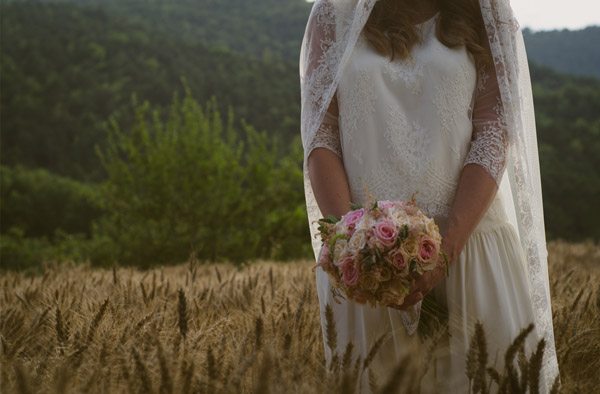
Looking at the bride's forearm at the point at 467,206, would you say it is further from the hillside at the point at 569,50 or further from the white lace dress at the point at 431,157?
the hillside at the point at 569,50

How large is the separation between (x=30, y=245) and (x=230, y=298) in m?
29.7

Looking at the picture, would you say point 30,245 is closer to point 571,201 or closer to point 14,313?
point 571,201

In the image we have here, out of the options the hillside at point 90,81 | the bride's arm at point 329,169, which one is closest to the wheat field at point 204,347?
the bride's arm at point 329,169

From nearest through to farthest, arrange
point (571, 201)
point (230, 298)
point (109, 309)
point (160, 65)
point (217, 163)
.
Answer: point (109, 309) → point (230, 298) → point (217, 163) → point (571, 201) → point (160, 65)

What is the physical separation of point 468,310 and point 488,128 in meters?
0.68

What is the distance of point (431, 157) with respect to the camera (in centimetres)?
271

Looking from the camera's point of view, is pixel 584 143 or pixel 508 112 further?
pixel 584 143

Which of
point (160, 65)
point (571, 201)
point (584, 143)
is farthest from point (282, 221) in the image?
point (160, 65)

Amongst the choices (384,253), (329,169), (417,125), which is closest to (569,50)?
(417,125)

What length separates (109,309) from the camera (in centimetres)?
285

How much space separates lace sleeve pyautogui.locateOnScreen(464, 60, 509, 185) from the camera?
106 inches

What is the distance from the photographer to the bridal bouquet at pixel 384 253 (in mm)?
2230

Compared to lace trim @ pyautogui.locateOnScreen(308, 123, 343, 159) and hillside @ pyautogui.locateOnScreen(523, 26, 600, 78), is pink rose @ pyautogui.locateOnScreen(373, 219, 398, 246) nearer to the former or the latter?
lace trim @ pyautogui.locateOnScreen(308, 123, 343, 159)

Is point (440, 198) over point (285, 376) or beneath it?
over
